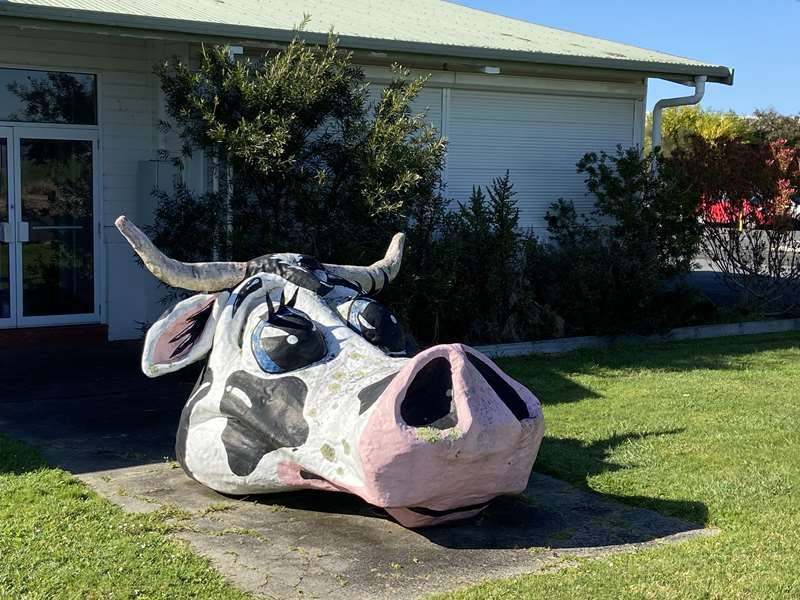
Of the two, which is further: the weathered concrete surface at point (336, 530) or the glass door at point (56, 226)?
the glass door at point (56, 226)

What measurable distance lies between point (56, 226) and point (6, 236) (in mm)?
565

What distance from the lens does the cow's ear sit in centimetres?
587

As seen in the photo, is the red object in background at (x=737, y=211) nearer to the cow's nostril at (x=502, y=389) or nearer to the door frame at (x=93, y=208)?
the door frame at (x=93, y=208)

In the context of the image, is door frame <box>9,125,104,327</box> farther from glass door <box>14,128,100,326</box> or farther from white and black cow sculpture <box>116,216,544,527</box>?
white and black cow sculpture <box>116,216,544,527</box>

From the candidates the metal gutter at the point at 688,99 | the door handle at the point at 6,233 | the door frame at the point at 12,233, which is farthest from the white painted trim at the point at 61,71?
the metal gutter at the point at 688,99

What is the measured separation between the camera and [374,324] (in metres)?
5.99

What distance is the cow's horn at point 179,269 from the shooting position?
5.78 metres

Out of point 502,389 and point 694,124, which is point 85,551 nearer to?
point 502,389

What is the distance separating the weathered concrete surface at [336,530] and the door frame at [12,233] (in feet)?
11.9

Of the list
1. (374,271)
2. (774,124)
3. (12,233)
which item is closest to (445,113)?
(12,233)

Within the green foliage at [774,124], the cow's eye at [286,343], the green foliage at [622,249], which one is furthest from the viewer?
the green foliage at [774,124]

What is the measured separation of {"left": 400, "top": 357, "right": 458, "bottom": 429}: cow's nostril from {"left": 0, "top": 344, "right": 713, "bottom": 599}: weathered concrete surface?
79cm

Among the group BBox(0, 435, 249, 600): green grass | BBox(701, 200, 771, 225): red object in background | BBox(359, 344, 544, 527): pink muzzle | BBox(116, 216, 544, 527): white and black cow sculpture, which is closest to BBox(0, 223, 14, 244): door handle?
BBox(0, 435, 249, 600): green grass

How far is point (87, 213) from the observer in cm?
1164
